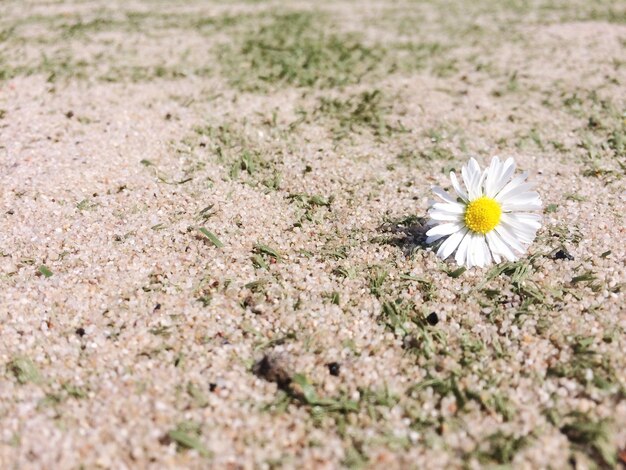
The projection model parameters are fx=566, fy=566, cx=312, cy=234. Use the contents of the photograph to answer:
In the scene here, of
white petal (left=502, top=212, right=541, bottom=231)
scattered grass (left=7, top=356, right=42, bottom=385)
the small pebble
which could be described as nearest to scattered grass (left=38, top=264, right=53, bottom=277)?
scattered grass (left=7, top=356, right=42, bottom=385)

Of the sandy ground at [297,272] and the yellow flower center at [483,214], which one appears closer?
the sandy ground at [297,272]

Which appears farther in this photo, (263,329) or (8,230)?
(8,230)

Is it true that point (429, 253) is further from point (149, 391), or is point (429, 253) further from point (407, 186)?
point (149, 391)

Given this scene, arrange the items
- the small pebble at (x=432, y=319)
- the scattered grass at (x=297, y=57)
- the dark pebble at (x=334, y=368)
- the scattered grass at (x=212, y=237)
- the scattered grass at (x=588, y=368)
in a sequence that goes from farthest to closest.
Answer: the scattered grass at (x=297, y=57), the scattered grass at (x=212, y=237), the small pebble at (x=432, y=319), the dark pebble at (x=334, y=368), the scattered grass at (x=588, y=368)

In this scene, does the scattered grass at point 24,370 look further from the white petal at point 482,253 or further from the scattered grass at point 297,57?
the scattered grass at point 297,57

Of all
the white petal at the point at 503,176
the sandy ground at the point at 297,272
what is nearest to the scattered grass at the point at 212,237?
the sandy ground at the point at 297,272

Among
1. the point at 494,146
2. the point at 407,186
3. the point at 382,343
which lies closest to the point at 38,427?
the point at 382,343

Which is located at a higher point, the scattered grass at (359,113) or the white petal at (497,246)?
the scattered grass at (359,113)

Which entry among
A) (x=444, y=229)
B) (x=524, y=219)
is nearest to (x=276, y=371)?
(x=444, y=229)
